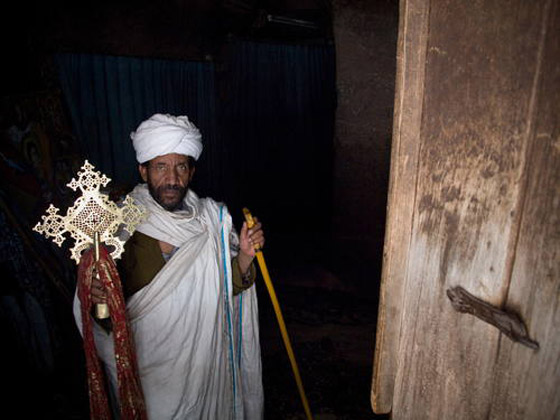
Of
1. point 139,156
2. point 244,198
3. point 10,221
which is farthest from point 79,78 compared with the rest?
point 244,198

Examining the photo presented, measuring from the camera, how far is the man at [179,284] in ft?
7.04

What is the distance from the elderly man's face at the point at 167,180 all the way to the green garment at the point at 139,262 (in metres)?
0.24

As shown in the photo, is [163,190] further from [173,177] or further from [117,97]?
[117,97]

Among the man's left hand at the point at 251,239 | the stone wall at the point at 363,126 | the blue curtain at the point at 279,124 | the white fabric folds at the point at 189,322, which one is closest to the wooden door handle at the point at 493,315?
the man's left hand at the point at 251,239

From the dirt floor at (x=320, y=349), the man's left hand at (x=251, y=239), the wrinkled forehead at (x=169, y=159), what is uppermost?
the wrinkled forehead at (x=169, y=159)

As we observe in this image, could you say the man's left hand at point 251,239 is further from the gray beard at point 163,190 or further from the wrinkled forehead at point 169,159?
the wrinkled forehead at point 169,159

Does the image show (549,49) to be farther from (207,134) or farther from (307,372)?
(207,134)

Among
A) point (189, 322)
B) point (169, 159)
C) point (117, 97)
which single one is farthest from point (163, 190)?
A: point (117, 97)

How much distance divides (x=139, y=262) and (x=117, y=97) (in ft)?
8.07

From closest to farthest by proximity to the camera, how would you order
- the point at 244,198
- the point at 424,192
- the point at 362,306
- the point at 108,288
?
the point at 424,192
the point at 108,288
the point at 362,306
the point at 244,198

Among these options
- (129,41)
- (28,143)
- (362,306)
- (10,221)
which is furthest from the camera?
(362,306)

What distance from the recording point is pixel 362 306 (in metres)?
4.78

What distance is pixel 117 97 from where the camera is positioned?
13.1 feet

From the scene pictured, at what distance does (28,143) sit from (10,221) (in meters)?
0.64
